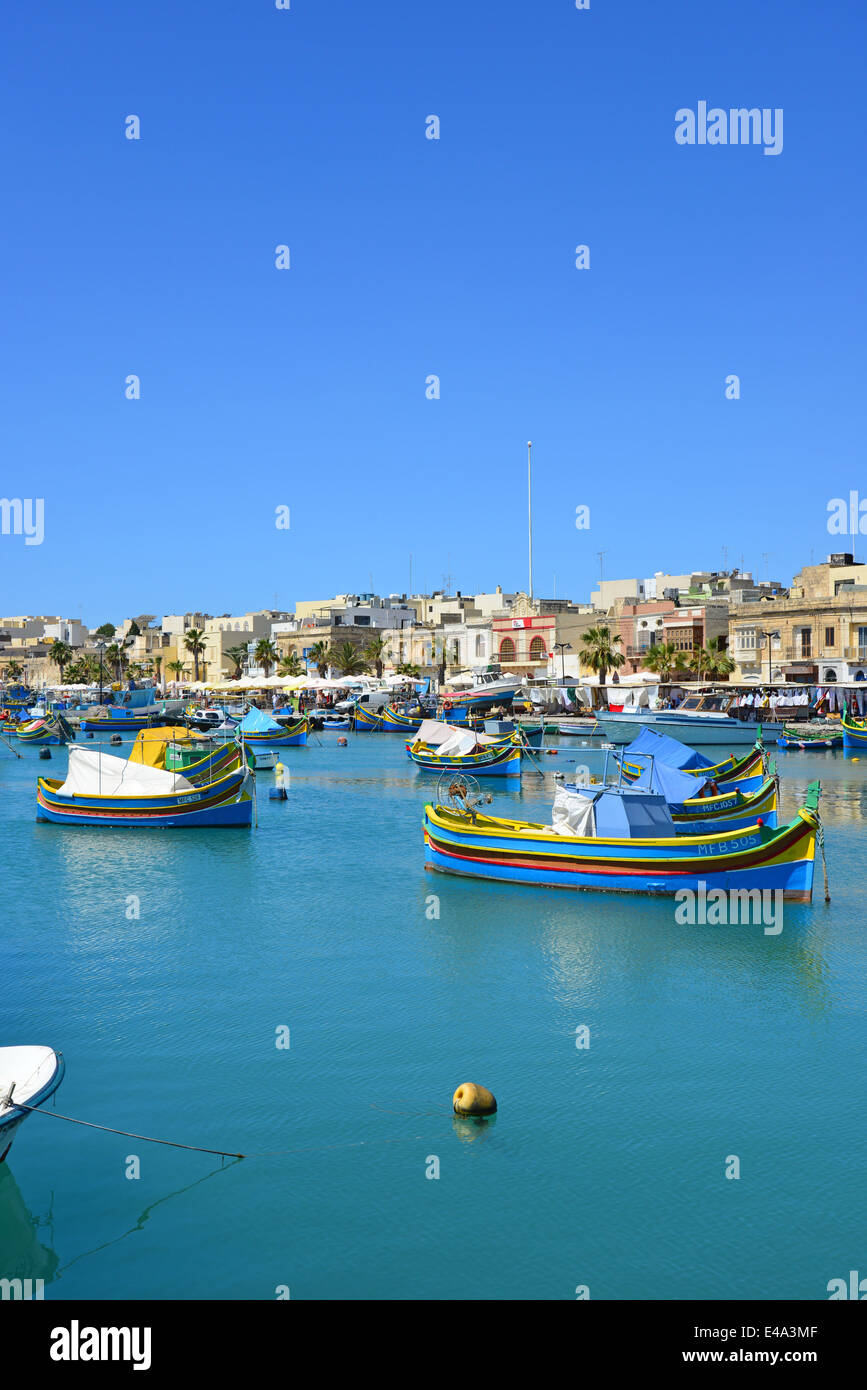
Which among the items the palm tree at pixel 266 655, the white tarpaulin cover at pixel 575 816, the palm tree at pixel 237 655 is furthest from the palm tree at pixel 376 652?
the white tarpaulin cover at pixel 575 816

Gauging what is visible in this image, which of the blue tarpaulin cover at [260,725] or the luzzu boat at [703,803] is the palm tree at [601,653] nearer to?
the blue tarpaulin cover at [260,725]

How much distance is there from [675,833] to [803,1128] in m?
13.8

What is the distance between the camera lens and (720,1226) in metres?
11.8

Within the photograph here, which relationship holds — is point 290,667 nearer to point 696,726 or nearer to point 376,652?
point 376,652

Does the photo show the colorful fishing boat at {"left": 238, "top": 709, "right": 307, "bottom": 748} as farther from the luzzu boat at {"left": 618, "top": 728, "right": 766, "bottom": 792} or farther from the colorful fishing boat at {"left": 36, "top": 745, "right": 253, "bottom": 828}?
the luzzu boat at {"left": 618, "top": 728, "right": 766, "bottom": 792}

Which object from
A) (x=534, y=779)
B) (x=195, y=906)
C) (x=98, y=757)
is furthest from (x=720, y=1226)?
(x=534, y=779)

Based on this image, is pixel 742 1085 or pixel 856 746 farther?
pixel 856 746

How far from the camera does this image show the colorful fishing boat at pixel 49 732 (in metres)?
85.1

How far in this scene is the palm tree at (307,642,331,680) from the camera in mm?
123375

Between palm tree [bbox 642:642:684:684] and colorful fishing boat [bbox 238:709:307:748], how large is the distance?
30192mm

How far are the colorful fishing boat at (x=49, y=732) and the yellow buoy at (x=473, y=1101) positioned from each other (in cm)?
7537

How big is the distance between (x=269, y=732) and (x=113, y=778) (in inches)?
1336
